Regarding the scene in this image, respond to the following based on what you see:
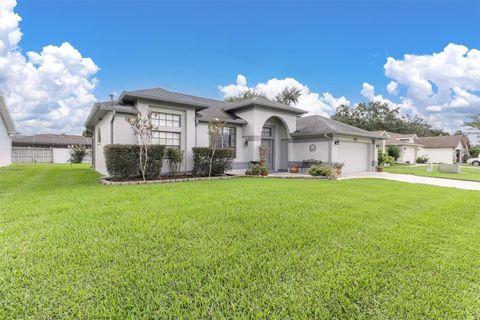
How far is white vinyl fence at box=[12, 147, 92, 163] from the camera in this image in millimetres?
26950

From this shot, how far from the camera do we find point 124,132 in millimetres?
10891

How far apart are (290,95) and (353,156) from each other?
1719 cm

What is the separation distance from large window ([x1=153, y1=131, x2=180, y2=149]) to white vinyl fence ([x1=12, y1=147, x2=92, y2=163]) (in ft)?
68.6

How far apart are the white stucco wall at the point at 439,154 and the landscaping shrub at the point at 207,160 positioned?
35.5 metres

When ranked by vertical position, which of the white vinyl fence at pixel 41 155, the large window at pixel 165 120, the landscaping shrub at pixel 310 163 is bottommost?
the landscaping shrub at pixel 310 163

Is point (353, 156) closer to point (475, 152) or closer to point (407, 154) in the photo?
point (407, 154)

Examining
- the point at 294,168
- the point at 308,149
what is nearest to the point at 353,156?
the point at 308,149

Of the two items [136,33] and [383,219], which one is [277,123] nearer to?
[136,33]

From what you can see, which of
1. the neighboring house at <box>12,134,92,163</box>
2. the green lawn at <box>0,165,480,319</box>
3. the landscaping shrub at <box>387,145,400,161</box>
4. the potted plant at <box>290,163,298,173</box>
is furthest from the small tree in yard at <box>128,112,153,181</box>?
the landscaping shrub at <box>387,145,400,161</box>

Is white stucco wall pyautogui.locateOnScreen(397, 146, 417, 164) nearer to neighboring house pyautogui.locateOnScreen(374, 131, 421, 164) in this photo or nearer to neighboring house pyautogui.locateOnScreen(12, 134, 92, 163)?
neighboring house pyautogui.locateOnScreen(374, 131, 421, 164)

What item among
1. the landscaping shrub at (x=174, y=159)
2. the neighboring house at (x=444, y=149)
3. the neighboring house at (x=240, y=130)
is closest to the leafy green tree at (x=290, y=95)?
the neighboring house at (x=240, y=130)

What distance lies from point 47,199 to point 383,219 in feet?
25.6

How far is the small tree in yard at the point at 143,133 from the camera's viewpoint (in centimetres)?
991

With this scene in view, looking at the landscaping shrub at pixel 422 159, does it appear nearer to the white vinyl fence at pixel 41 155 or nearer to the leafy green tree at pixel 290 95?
the leafy green tree at pixel 290 95
